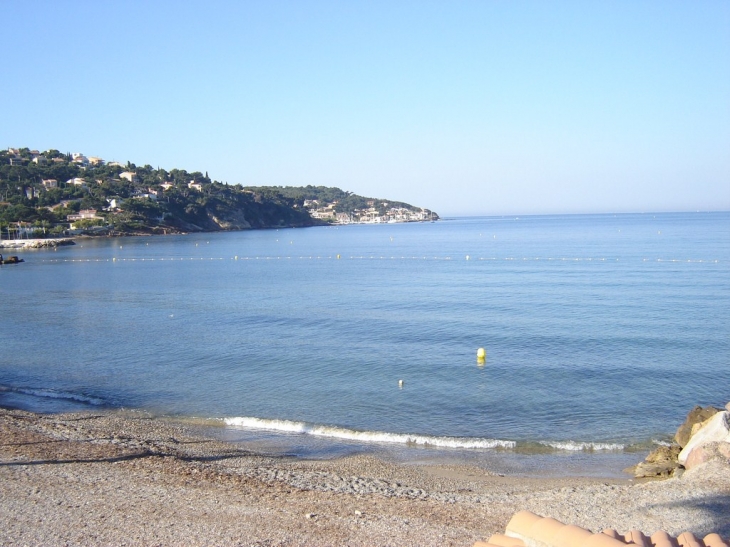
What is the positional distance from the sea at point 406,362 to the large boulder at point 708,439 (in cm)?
150

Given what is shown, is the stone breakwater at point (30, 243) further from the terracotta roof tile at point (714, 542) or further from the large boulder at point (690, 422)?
the terracotta roof tile at point (714, 542)

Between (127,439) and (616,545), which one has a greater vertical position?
(616,545)

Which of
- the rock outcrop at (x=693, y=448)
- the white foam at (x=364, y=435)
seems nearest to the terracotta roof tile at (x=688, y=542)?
the rock outcrop at (x=693, y=448)

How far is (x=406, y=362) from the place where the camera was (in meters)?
22.9

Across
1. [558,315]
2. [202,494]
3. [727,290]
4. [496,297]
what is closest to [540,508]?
[202,494]

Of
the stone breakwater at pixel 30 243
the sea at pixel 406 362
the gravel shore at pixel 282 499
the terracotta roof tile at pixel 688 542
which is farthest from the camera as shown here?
the stone breakwater at pixel 30 243

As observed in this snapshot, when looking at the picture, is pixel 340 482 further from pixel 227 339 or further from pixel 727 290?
pixel 727 290

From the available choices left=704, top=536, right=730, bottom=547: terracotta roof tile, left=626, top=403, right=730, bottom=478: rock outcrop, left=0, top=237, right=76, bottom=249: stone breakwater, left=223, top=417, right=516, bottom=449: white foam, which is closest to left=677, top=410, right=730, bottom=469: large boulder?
left=626, top=403, right=730, bottom=478: rock outcrop

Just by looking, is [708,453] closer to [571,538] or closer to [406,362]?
[571,538]

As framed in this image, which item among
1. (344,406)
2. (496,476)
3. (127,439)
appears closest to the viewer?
(496,476)

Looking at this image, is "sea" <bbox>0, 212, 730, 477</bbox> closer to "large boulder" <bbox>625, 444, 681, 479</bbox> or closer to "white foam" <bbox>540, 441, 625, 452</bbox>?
"white foam" <bbox>540, 441, 625, 452</bbox>

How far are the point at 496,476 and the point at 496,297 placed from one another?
26623mm

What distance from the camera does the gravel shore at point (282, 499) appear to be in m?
8.66

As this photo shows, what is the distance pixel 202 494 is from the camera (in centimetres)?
1044
